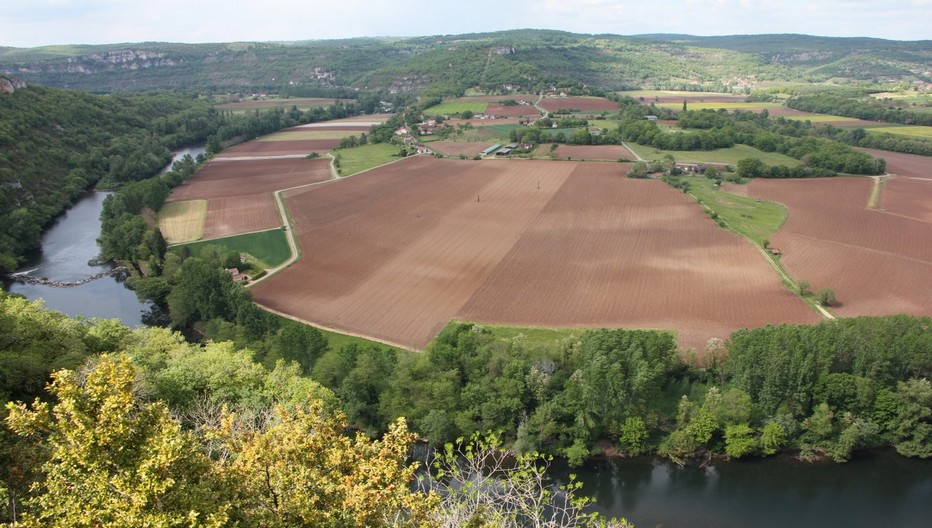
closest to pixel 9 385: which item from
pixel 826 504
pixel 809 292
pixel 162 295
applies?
pixel 162 295

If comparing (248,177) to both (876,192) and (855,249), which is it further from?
(876,192)

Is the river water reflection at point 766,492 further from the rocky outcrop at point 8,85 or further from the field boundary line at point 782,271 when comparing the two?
the rocky outcrop at point 8,85

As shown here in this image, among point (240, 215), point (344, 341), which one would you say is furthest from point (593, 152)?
point (344, 341)

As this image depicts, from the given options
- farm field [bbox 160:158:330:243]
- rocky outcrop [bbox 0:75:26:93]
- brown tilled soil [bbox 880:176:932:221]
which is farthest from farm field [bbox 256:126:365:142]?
brown tilled soil [bbox 880:176:932:221]

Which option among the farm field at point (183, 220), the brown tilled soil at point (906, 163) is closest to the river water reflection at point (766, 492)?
the farm field at point (183, 220)

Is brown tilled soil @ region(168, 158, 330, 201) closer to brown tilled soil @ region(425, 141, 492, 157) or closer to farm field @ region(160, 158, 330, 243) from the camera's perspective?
farm field @ region(160, 158, 330, 243)

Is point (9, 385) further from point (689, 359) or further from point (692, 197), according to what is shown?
point (692, 197)
